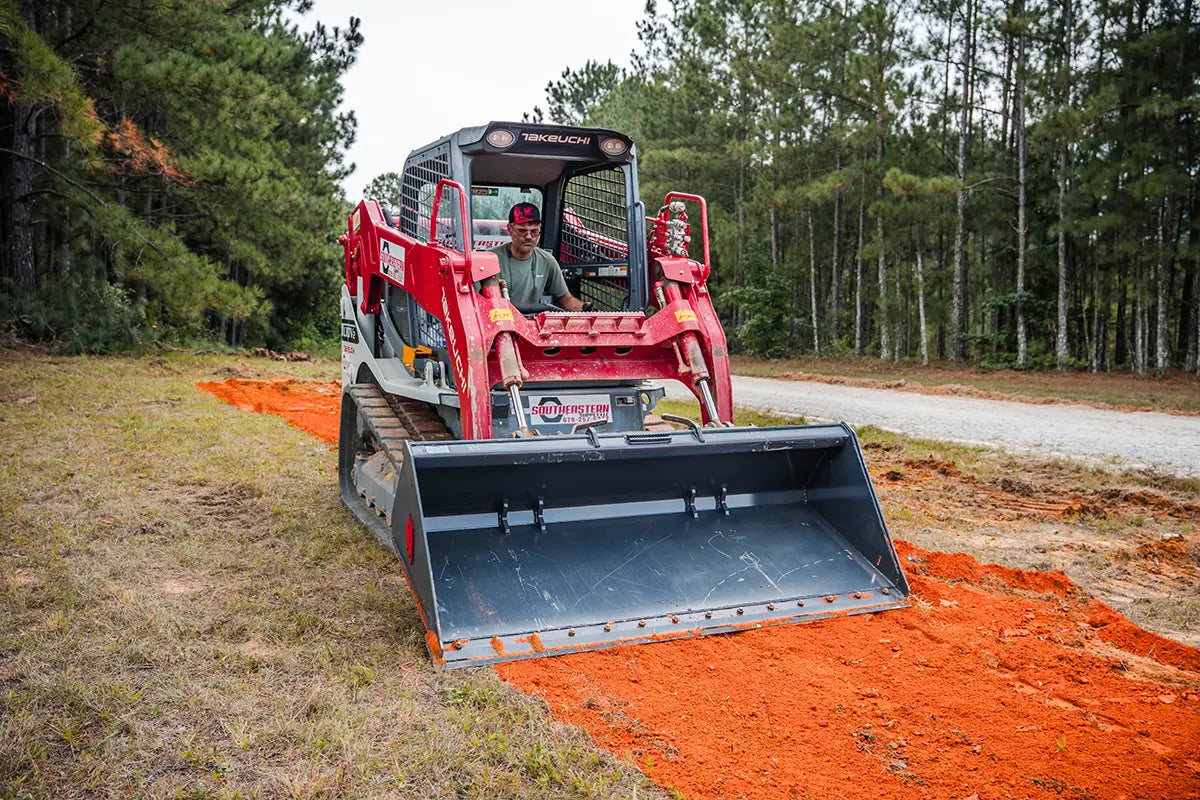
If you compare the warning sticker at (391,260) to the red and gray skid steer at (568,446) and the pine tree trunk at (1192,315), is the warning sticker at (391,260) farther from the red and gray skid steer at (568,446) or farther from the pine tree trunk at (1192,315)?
the pine tree trunk at (1192,315)

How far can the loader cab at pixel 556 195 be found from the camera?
5.79 metres

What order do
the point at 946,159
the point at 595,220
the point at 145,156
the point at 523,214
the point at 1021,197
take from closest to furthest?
the point at 523,214 → the point at 595,220 → the point at 145,156 → the point at 1021,197 → the point at 946,159

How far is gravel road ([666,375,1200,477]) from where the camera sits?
897 cm

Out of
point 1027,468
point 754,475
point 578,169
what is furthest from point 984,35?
point 754,475

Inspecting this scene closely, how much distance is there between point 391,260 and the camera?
6.13 metres

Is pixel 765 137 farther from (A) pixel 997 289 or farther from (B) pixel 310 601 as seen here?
(B) pixel 310 601

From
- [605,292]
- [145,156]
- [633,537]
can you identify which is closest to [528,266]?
[605,292]

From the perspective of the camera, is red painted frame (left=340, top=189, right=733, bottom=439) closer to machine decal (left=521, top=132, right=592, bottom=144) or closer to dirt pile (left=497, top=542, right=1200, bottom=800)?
machine decal (left=521, top=132, right=592, bottom=144)

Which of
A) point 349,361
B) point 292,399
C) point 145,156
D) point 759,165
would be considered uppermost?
point 759,165

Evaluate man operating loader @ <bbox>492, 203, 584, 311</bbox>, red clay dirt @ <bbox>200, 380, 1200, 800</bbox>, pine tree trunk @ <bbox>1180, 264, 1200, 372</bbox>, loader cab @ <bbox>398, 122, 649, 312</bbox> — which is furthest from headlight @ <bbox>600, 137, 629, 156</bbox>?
pine tree trunk @ <bbox>1180, 264, 1200, 372</bbox>

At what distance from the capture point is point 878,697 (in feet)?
11.5

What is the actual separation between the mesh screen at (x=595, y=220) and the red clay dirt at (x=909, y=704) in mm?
3204

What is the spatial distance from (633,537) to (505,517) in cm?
66

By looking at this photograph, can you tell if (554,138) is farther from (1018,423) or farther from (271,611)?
(1018,423)
